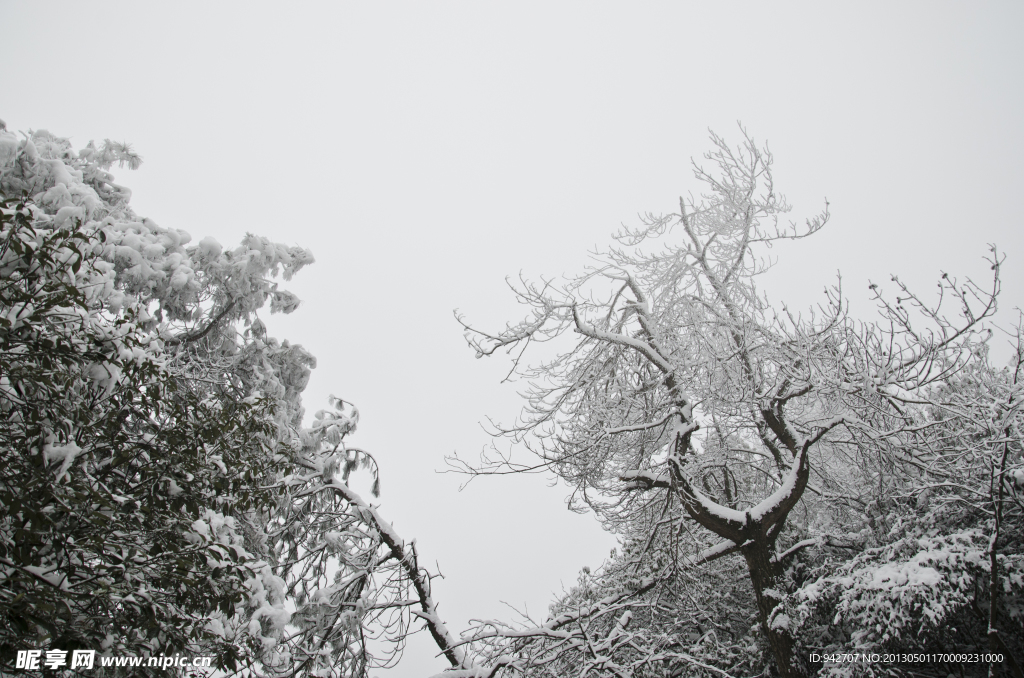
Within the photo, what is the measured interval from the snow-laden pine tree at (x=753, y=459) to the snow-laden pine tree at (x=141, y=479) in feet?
5.91

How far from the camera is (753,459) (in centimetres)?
909

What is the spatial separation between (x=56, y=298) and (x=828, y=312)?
6895 millimetres

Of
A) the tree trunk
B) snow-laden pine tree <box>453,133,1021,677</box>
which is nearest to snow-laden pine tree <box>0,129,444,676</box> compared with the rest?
snow-laden pine tree <box>453,133,1021,677</box>

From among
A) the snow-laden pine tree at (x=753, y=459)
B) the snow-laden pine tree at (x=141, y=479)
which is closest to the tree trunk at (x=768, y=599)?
the snow-laden pine tree at (x=753, y=459)

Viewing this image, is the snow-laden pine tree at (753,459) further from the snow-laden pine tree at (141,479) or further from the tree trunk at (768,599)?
the snow-laden pine tree at (141,479)

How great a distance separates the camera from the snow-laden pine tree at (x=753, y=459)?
4.74 m

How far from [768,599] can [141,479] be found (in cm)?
654

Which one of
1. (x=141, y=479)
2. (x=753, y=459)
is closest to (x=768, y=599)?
(x=753, y=459)

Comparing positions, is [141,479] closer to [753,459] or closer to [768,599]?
[768,599]

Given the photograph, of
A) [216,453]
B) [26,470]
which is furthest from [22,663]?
[216,453]

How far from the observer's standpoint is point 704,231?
796 centimetres

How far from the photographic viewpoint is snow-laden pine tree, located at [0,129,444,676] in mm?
2660

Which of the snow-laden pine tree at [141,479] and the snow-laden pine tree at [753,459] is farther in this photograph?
the snow-laden pine tree at [753,459]

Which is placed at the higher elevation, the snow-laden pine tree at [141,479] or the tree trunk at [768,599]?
the snow-laden pine tree at [141,479]
